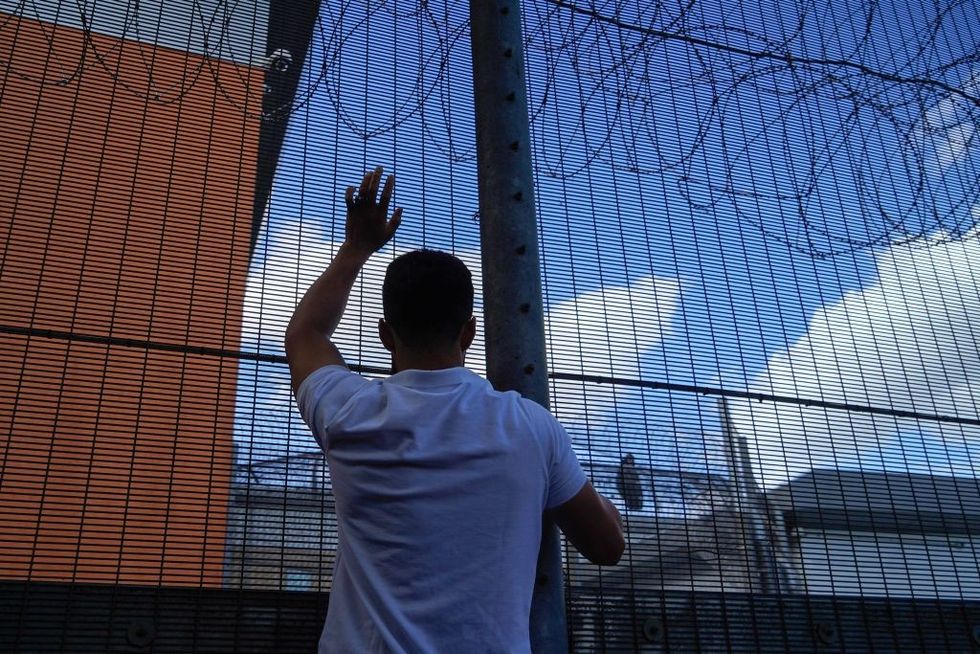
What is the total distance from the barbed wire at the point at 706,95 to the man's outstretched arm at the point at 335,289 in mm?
2024

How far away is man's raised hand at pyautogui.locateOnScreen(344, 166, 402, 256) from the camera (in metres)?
1.28

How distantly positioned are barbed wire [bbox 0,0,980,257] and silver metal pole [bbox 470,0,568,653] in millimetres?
1423

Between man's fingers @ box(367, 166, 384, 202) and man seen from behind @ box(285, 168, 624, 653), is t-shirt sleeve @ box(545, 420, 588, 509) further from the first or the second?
man's fingers @ box(367, 166, 384, 202)

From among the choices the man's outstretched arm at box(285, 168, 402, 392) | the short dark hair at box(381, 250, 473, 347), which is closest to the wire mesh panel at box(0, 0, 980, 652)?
the man's outstretched arm at box(285, 168, 402, 392)

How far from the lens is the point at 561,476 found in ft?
3.51

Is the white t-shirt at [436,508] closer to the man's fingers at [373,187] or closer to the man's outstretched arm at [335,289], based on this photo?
the man's outstretched arm at [335,289]

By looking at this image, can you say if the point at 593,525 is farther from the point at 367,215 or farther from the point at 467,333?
the point at 367,215

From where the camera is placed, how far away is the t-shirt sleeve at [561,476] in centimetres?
107

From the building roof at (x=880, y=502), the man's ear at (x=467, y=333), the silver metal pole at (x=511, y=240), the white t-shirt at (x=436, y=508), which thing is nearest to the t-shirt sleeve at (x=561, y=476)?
the white t-shirt at (x=436, y=508)

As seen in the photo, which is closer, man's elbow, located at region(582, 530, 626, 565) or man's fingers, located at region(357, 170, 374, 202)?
man's elbow, located at region(582, 530, 626, 565)

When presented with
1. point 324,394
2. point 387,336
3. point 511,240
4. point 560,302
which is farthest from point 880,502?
point 324,394

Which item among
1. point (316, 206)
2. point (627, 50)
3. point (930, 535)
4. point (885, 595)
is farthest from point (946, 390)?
point (316, 206)

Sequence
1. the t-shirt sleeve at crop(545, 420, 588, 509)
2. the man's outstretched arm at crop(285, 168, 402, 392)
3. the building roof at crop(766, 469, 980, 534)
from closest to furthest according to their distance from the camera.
→ the t-shirt sleeve at crop(545, 420, 588, 509) < the man's outstretched arm at crop(285, 168, 402, 392) < the building roof at crop(766, 469, 980, 534)

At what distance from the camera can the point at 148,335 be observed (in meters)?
2.76
